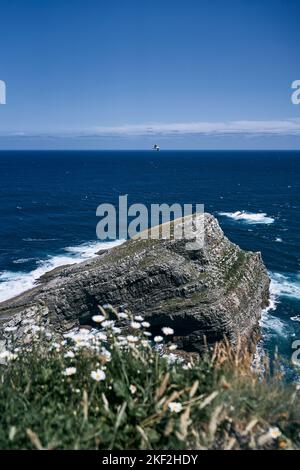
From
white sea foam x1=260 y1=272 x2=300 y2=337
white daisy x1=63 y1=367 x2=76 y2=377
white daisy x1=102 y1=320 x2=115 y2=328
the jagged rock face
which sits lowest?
white sea foam x1=260 y1=272 x2=300 y2=337

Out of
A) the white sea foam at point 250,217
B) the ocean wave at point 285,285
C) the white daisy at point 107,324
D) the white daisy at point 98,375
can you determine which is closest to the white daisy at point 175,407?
the white daisy at point 98,375

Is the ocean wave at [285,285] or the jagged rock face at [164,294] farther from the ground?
the jagged rock face at [164,294]

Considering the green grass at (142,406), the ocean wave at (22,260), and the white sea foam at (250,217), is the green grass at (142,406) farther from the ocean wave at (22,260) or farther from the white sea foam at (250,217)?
the white sea foam at (250,217)

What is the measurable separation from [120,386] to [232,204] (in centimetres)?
10135

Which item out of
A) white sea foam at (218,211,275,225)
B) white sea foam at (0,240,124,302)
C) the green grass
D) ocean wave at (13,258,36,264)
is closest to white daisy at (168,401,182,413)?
the green grass

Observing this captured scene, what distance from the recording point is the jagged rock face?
113 ft

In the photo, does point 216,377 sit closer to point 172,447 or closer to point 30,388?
point 172,447

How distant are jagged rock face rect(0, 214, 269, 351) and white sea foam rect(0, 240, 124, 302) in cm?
1110

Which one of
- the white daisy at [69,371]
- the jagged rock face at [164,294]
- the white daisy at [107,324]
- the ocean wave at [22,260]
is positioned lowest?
the ocean wave at [22,260]

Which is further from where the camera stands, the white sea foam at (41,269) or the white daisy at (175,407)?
the white sea foam at (41,269)

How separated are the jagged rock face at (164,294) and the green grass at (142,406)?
25.4 m

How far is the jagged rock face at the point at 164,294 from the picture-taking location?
3441 centimetres

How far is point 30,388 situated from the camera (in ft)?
29.1

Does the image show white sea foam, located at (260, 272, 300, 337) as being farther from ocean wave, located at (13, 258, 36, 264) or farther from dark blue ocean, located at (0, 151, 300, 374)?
ocean wave, located at (13, 258, 36, 264)
